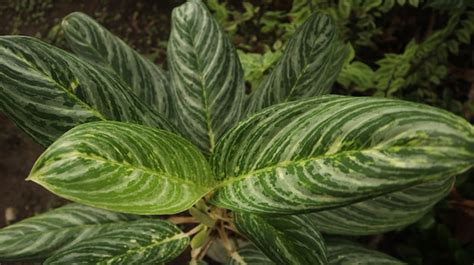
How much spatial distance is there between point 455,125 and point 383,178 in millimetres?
77

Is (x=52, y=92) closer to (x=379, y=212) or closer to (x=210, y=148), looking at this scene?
(x=210, y=148)

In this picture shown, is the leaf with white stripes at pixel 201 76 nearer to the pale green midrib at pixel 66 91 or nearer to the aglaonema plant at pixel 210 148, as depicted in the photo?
the aglaonema plant at pixel 210 148

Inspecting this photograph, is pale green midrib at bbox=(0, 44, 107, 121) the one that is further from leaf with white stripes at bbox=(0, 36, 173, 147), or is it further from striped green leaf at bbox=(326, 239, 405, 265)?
striped green leaf at bbox=(326, 239, 405, 265)

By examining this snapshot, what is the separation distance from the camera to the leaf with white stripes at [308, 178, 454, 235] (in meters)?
1.02

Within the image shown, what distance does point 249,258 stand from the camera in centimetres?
101

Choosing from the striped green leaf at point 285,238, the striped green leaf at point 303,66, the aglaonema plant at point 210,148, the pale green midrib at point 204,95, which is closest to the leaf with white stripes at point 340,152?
the aglaonema plant at point 210,148

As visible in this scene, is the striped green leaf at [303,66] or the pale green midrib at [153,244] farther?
the striped green leaf at [303,66]

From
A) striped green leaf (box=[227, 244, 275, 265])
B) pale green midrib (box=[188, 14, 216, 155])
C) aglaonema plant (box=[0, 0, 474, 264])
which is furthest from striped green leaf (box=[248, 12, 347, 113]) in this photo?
striped green leaf (box=[227, 244, 275, 265])

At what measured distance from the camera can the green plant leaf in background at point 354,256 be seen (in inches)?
40.4

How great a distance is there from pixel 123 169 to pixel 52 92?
204 mm

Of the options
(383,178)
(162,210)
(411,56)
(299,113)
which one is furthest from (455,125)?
(411,56)

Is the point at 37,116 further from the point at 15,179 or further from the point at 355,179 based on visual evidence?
the point at 15,179

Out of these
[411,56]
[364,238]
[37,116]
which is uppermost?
[37,116]

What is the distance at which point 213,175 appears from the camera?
768mm
